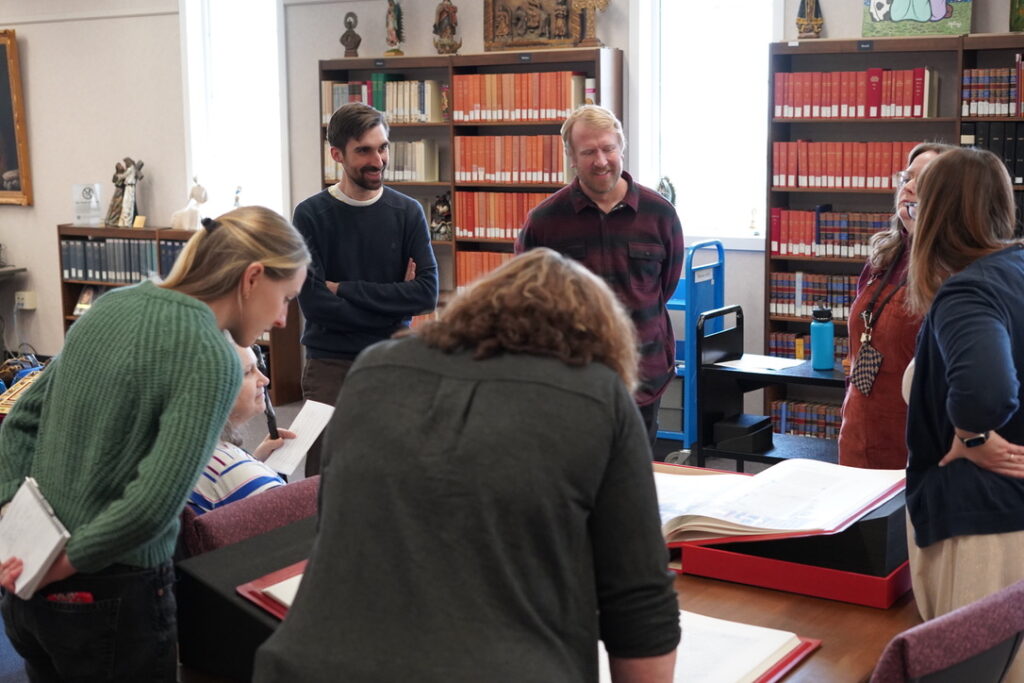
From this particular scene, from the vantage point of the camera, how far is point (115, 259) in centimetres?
723

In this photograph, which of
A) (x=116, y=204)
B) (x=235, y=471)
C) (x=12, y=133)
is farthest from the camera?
(x=12, y=133)

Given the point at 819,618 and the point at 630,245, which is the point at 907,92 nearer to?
the point at 630,245

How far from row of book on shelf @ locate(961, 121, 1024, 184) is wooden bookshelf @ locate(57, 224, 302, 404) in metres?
3.95

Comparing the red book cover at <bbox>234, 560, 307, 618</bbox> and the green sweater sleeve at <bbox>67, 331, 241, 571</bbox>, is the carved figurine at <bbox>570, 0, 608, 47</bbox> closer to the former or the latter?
the green sweater sleeve at <bbox>67, 331, 241, 571</bbox>

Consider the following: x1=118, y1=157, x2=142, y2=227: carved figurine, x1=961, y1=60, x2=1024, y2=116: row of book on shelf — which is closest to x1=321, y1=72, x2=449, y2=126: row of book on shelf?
x1=118, y1=157, x2=142, y2=227: carved figurine

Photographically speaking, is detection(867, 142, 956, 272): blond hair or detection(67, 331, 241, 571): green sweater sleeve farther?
detection(867, 142, 956, 272): blond hair

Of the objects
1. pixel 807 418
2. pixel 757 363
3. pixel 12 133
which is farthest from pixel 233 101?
pixel 757 363

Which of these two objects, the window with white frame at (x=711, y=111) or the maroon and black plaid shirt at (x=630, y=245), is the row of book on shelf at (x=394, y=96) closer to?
the window with white frame at (x=711, y=111)

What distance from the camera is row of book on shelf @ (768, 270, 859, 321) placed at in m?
5.45

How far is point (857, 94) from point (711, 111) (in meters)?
1.00

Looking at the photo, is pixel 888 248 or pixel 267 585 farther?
pixel 888 248

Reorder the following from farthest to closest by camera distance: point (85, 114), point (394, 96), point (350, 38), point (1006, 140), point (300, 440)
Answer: point (85, 114) → point (350, 38) → point (394, 96) → point (1006, 140) → point (300, 440)

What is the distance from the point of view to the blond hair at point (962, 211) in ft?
6.32

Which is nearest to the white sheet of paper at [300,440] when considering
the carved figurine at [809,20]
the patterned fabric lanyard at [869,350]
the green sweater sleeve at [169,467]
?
the green sweater sleeve at [169,467]
